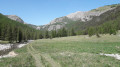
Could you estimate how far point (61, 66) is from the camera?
12.9 meters

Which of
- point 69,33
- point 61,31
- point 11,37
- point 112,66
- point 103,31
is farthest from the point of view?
point 69,33

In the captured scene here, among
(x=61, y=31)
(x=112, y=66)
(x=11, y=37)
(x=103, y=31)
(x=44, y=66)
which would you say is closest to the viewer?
(x=112, y=66)

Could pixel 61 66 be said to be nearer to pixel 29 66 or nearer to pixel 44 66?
pixel 44 66

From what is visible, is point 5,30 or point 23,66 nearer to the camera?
point 23,66

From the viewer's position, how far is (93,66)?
1247 centimetres

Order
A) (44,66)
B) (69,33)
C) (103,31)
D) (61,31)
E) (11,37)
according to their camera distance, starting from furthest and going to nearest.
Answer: (69,33) < (61,31) < (103,31) < (11,37) < (44,66)

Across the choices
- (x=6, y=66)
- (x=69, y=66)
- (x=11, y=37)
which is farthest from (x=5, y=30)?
(x=69, y=66)

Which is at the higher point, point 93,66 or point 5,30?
point 5,30

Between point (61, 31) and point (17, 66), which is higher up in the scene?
point (61, 31)

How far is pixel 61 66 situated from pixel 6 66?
24.7 feet

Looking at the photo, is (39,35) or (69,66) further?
(39,35)

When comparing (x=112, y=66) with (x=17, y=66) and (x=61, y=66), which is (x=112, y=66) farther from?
(x=17, y=66)

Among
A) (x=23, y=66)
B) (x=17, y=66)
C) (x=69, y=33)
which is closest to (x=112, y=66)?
(x=23, y=66)

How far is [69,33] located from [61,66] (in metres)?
139
